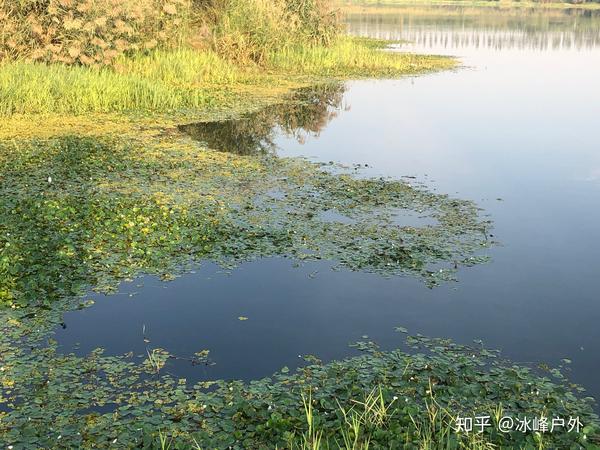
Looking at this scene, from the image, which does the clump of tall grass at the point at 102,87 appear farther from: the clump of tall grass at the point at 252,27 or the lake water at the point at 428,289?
the lake water at the point at 428,289

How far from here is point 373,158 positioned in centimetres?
1692

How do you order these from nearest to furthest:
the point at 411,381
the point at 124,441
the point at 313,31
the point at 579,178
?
the point at 124,441 < the point at 411,381 < the point at 579,178 < the point at 313,31

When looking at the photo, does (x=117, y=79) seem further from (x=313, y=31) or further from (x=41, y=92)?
(x=313, y=31)

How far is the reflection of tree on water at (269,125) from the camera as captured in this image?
57.6 feet

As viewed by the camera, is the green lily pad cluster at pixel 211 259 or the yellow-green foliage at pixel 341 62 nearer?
the green lily pad cluster at pixel 211 259

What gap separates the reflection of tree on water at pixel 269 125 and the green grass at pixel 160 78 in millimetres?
1839

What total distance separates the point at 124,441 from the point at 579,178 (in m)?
12.9

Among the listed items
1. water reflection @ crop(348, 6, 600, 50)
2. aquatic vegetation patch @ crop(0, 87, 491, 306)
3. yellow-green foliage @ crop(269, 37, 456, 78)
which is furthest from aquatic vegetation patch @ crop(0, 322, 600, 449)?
water reflection @ crop(348, 6, 600, 50)

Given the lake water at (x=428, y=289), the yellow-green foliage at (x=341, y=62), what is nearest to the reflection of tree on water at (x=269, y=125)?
the lake water at (x=428, y=289)

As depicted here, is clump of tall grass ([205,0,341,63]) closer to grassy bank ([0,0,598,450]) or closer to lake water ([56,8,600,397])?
grassy bank ([0,0,598,450])

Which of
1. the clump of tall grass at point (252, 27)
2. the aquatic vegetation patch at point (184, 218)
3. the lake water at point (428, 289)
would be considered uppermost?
the clump of tall grass at point (252, 27)

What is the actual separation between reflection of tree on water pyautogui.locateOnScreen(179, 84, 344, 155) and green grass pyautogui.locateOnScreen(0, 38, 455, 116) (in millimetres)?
1839

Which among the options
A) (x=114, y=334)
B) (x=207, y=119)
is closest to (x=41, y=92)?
(x=207, y=119)

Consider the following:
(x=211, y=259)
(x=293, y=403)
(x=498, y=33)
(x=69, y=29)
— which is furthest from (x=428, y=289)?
(x=498, y=33)
